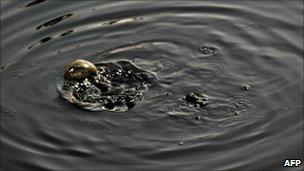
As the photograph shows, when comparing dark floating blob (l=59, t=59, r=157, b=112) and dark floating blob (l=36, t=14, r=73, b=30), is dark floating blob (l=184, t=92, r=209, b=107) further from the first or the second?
dark floating blob (l=36, t=14, r=73, b=30)

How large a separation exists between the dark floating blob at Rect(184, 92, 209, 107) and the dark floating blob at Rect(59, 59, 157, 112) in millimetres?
815

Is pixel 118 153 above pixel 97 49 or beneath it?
beneath

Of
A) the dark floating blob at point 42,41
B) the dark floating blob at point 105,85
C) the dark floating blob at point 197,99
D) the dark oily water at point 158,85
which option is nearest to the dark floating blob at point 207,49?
the dark oily water at point 158,85

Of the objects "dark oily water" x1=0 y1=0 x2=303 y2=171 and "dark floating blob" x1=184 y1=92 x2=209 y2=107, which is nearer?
"dark oily water" x1=0 y1=0 x2=303 y2=171

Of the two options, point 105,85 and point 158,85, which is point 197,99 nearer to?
point 158,85

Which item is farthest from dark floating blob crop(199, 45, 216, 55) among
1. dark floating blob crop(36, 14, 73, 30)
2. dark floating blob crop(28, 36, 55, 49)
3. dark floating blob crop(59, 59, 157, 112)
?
dark floating blob crop(36, 14, 73, 30)

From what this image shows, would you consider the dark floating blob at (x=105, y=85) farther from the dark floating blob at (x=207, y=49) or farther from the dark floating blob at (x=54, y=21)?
the dark floating blob at (x=54, y=21)

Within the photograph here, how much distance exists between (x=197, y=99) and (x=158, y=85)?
0.85 metres

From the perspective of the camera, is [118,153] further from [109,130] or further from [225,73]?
[225,73]

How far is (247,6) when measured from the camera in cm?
1321

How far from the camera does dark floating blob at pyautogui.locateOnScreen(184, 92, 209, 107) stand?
10188mm

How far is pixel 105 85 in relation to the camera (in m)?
10.9

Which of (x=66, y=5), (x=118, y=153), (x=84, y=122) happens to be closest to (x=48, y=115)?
(x=84, y=122)

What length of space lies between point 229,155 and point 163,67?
2.59 m
